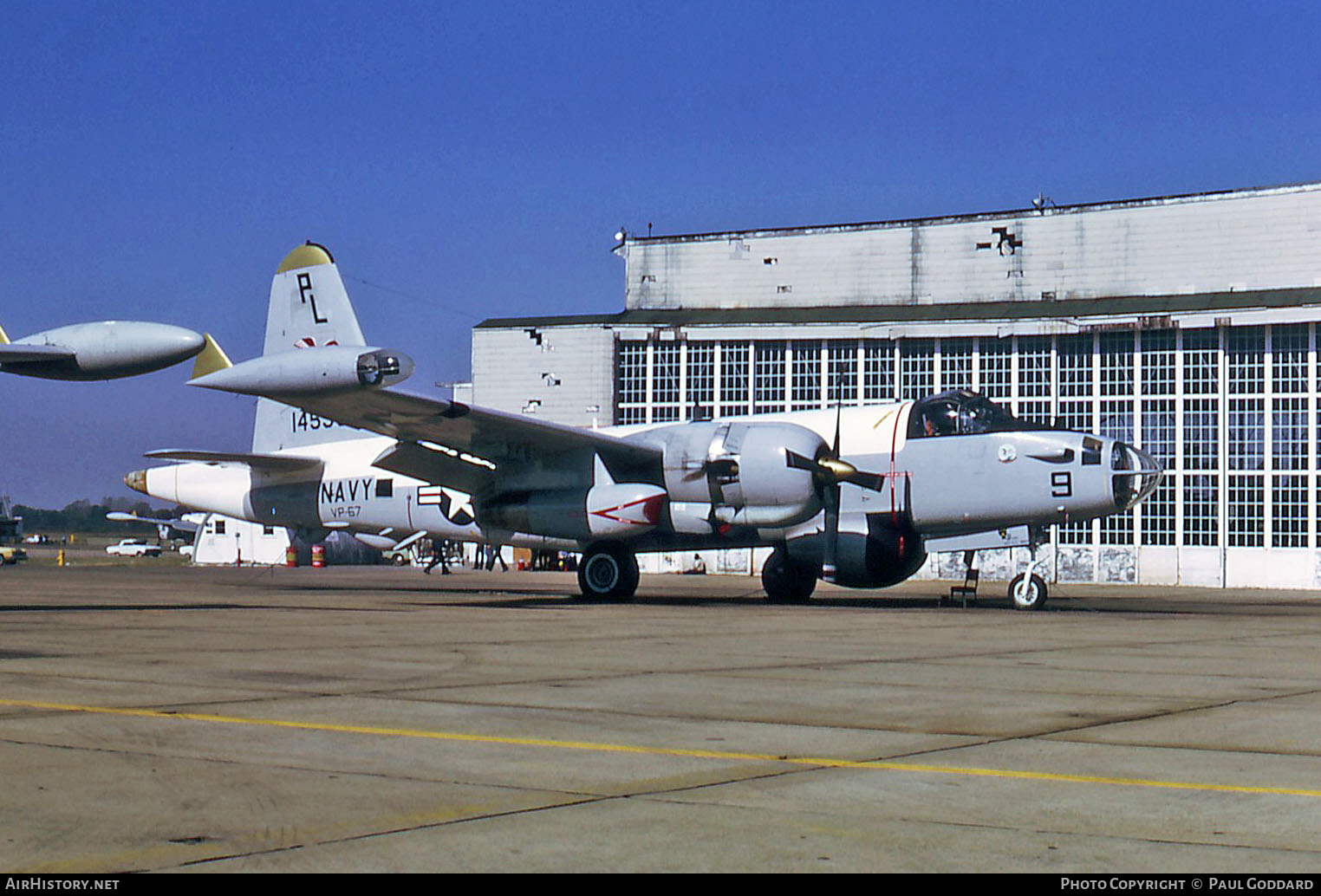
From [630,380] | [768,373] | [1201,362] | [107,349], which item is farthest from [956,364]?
[107,349]

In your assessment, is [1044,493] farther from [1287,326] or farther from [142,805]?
[1287,326]

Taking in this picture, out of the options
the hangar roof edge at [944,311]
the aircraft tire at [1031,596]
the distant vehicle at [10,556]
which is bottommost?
the distant vehicle at [10,556]

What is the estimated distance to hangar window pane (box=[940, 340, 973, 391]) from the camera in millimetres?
50750

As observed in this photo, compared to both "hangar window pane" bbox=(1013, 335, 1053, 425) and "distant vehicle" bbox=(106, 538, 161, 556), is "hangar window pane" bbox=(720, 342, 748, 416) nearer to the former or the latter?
"hangar window pane" bbox=(1013, 335, 1053, 425)

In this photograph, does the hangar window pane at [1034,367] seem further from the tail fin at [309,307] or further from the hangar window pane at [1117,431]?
the tail fin at [309,307]

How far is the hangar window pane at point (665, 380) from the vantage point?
54781 mm

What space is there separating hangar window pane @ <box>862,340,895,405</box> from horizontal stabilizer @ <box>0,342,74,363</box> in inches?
1457

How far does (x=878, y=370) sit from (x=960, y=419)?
86.2 ft

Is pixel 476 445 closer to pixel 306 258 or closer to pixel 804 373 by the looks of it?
pixel 306 258

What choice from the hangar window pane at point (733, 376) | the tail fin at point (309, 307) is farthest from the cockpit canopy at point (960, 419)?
the hangar window pane at point (733, 376)

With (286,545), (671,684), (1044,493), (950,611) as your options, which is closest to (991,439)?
(1044,493)

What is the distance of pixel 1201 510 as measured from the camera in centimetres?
4712

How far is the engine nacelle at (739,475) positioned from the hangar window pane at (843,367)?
25.9 metres

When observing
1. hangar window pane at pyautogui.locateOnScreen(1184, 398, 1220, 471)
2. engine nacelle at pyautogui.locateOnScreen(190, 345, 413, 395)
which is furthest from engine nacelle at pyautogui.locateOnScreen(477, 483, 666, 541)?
hangar window pane at pyautogui.locateOnScreen(1184, 398, 1220, 471)
